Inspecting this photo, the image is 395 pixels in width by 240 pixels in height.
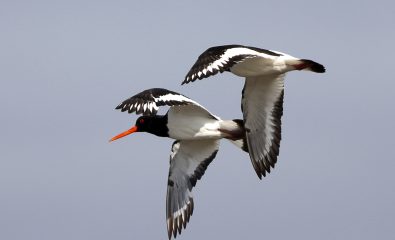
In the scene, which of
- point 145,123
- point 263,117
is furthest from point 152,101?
point 263,117

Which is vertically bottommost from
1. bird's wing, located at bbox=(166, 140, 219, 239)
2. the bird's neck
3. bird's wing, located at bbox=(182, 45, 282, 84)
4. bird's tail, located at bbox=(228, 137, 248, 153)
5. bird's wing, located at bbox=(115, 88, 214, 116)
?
bird's wing, located at bbox=(166, 140, 219, 239)

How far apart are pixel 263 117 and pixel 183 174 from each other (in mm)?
2649

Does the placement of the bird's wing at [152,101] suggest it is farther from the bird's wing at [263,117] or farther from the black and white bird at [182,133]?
the bird's wing at [263,117]

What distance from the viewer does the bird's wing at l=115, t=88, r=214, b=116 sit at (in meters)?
25.7

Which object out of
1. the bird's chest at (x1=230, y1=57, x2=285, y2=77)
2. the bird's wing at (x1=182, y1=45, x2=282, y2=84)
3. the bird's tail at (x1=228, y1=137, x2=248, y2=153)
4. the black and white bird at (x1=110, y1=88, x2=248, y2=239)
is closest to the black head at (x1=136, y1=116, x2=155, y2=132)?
the black and white bird at (x1=110, y1=88, x2=248, y2=239)

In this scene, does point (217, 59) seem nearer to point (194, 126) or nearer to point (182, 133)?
point (194, 126)

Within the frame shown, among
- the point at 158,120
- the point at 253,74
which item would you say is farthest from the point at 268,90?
the point at 158,120

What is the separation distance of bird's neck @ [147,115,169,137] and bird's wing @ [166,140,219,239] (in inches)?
38.8

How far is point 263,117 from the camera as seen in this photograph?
86.9 feet

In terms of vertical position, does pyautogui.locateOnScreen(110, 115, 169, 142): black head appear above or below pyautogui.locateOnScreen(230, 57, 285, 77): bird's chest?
below

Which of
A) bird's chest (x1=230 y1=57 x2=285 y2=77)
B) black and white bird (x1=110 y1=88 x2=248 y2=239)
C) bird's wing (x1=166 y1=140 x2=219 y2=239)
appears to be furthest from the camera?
bird's wing (x1=166 y1=140 x2=219 y2=239)

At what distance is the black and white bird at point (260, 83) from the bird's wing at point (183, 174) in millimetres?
1702

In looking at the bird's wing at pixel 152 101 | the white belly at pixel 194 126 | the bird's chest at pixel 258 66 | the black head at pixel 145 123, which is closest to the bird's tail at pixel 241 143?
the white belly at pixel 194 126

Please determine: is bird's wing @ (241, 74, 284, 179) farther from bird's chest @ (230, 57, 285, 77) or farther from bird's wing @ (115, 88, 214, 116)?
bird's wing @ (115, 88, 214, 116)
